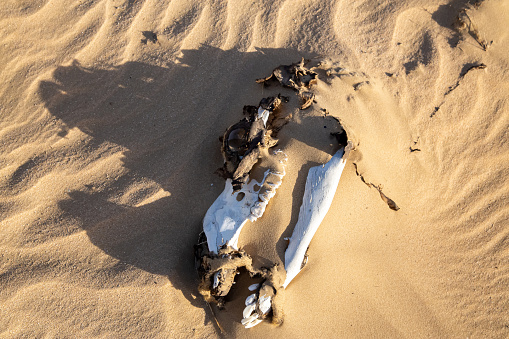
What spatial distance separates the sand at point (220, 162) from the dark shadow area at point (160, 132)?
0.01 meters

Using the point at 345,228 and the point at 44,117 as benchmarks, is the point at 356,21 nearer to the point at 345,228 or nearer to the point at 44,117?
the point at 345,228

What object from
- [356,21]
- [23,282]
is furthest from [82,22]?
[356,21]

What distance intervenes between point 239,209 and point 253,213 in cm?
11

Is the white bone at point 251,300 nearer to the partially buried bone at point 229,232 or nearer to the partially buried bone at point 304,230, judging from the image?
the partially buried bone at point 304,230

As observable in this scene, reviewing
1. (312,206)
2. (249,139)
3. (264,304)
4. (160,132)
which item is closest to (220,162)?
(249,139)

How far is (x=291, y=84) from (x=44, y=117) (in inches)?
75.1

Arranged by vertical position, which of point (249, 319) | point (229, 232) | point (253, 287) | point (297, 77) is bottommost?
point (249, 319)

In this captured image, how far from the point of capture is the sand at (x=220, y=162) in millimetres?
2217

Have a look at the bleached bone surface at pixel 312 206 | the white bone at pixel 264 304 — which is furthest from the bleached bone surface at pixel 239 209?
the white bone at pixel 264 304

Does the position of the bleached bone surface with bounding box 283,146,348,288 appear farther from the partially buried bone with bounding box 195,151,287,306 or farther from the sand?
the partially buried bone with bounding box 195,151,287,306

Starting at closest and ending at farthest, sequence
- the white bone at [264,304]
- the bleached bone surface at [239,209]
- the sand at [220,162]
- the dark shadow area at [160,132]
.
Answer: the white bone at [264,304] < the bleached bone surface at [239,209] < the sand at [220,162] < the dark shadow area at [160,132]

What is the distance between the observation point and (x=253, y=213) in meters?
2.12

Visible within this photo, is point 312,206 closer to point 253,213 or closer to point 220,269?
point 253,213

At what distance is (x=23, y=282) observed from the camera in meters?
2.29
